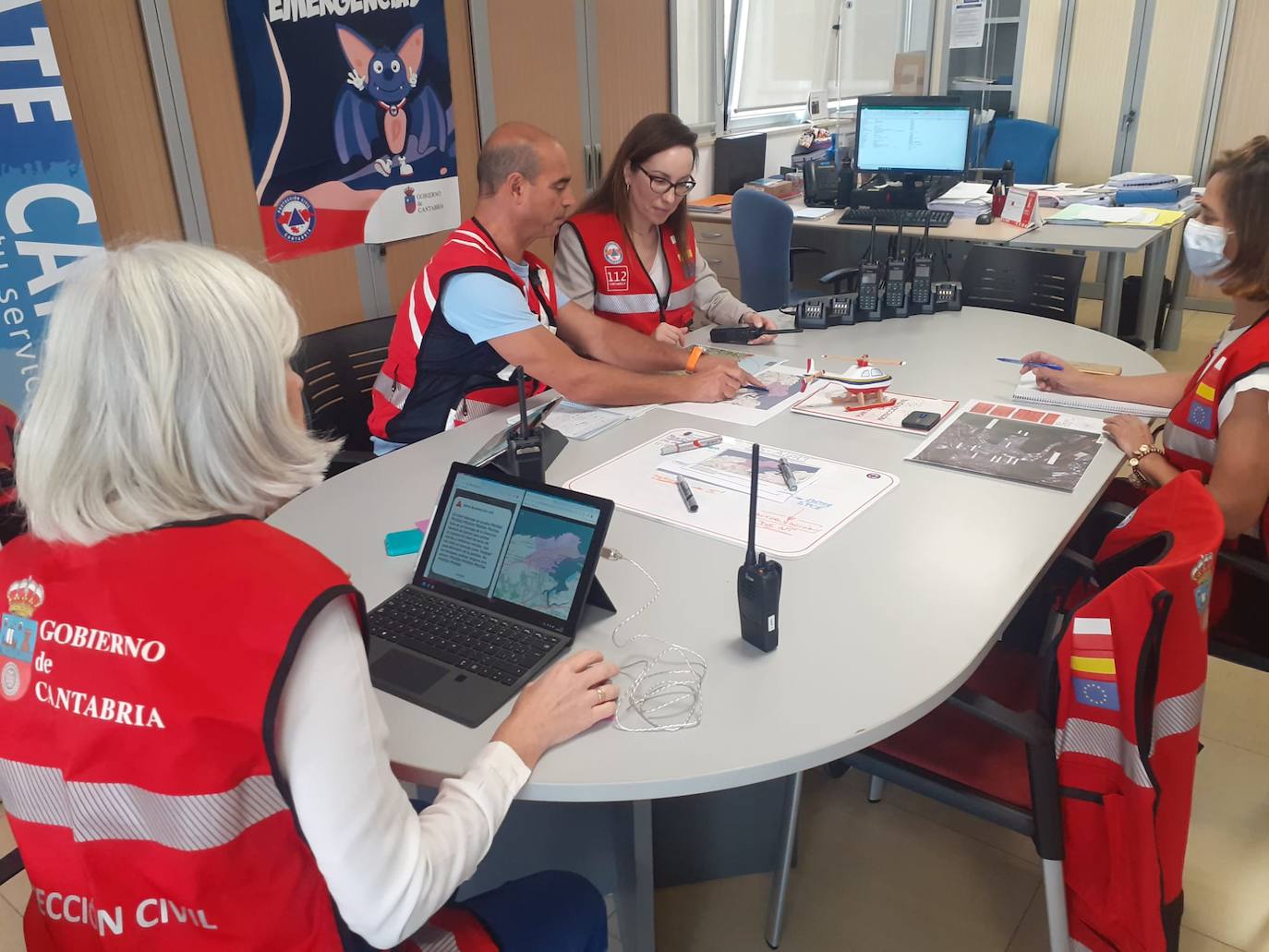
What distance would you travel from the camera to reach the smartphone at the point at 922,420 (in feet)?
6.46

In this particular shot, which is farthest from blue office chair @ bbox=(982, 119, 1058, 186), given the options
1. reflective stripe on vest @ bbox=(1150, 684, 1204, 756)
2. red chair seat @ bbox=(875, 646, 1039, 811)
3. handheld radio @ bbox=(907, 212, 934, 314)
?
reflective stripe on vest @ bbox=(1150, 684, 1204, 756)

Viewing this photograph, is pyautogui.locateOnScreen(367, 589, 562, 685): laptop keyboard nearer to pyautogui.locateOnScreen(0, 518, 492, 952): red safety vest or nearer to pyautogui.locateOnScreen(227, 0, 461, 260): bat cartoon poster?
pyautogui.locateOnScreen(0, 518, 492, 952): red safety vest

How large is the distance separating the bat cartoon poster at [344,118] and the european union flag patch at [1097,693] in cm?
275

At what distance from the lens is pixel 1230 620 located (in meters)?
1.82

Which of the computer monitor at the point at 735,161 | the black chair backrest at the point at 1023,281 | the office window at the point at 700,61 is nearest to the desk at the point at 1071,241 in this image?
the computer monitor at the point at 735,161

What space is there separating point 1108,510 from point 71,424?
1.72 m

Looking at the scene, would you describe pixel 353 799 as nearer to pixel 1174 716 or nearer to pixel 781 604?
pixel 781 604

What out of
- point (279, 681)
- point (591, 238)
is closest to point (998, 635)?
point (279, 681)

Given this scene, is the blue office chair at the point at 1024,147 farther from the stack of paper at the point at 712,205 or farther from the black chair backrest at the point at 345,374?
the black chair backrest at the point at 345,374

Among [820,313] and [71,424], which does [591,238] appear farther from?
[71,424]

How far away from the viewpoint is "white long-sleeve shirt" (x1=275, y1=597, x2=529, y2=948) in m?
0.80

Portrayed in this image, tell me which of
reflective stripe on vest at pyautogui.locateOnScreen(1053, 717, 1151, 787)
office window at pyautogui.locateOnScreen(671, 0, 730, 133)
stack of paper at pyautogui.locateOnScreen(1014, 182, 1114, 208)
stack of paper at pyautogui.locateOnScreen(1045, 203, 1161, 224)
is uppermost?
office window at pyautogui.locateOnScreen(671, 0, 730, 133)

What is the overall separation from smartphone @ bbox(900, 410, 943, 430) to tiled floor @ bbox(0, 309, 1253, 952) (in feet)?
2.67

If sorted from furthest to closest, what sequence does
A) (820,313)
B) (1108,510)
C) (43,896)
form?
(820,313) → (1108,510) → (43,896)
